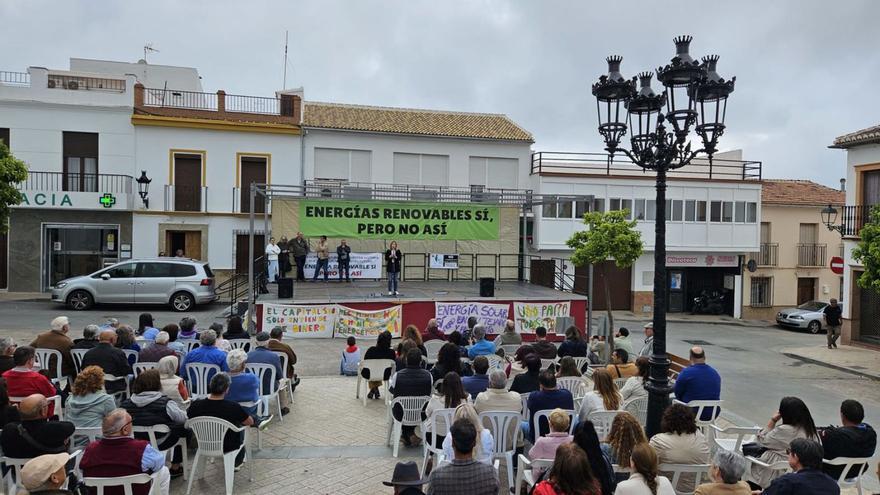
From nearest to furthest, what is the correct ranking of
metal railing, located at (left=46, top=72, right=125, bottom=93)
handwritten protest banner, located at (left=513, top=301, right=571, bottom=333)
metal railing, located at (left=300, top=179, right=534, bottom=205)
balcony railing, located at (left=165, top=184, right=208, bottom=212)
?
handwritten protest banner, located at (left=513, top=301, right=571, bottom=333) < metal railing, located at (left=300, top=179, right=534, bottom=205) < balcony railing, located at (left=165, top=184, right=208, bottom=212) < metal railing, located at (left=46, top=72, right=125, bottom=93)

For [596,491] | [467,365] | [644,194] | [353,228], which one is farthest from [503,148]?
[596,491]

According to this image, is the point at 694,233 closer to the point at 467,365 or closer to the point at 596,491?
the point at 467,365

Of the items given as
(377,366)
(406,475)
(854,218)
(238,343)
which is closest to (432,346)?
(377,366)

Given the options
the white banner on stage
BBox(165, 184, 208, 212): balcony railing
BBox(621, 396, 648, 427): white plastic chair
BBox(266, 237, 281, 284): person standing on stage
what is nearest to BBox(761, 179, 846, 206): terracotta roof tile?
the white banner on stage

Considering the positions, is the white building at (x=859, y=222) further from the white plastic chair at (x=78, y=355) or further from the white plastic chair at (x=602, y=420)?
the white plastic chair at (x=78, y=355)

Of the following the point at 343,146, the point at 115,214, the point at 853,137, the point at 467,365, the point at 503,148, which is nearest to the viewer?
the point at 467,365

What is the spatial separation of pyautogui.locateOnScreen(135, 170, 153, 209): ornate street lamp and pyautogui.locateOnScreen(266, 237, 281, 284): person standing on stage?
6.82 metres

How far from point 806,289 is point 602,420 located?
89.9 feet

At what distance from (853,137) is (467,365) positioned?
58.0 ft

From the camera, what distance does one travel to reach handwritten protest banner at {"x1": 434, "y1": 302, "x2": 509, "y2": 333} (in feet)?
47.1

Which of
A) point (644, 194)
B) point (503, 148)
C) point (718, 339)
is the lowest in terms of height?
point (718, 339)

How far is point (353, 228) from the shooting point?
16141mm

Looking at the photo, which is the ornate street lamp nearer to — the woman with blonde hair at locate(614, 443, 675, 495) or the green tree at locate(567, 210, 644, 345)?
the green tree at locate(567, 210, 644, 345)

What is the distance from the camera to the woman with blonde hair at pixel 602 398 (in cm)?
559
